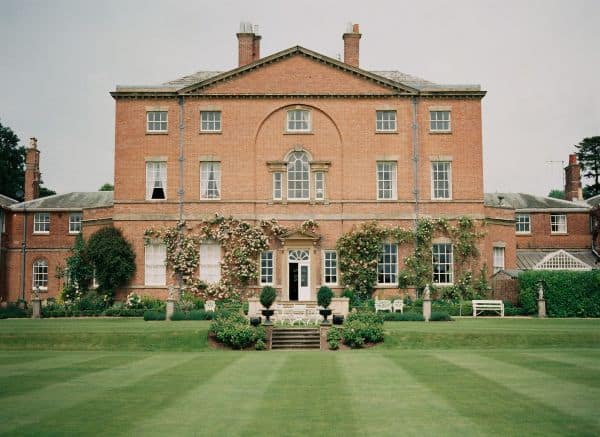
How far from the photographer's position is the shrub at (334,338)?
2300 centimetres

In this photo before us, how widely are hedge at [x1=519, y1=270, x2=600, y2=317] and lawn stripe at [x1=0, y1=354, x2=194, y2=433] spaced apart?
21.3m

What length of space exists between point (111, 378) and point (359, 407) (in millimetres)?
5868

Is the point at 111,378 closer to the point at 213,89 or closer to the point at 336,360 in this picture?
the point at 336,360

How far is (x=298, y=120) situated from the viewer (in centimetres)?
3734

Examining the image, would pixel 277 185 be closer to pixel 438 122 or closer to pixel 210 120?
pixel 210 120

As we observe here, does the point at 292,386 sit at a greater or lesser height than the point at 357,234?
lesser

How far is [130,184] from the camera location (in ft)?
122

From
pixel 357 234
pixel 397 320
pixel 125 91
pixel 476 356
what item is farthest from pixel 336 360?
pixel 125 91

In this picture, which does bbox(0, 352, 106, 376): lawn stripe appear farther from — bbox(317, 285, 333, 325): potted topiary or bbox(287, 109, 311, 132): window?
bbox(287, 109, 311, 132): window

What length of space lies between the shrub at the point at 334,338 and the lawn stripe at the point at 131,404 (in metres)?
6.90

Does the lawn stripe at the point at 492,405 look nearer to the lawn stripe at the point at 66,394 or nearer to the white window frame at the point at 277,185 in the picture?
the lawn stripe at the point at 66,394

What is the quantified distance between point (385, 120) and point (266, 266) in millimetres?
9889

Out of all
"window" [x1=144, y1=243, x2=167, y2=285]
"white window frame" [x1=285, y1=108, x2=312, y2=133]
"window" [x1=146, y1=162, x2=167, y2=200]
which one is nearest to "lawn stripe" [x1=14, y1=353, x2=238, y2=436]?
"window" [x1=144, y1=243, x2=167, y2=285]

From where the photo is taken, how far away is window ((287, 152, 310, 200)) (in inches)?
1459
